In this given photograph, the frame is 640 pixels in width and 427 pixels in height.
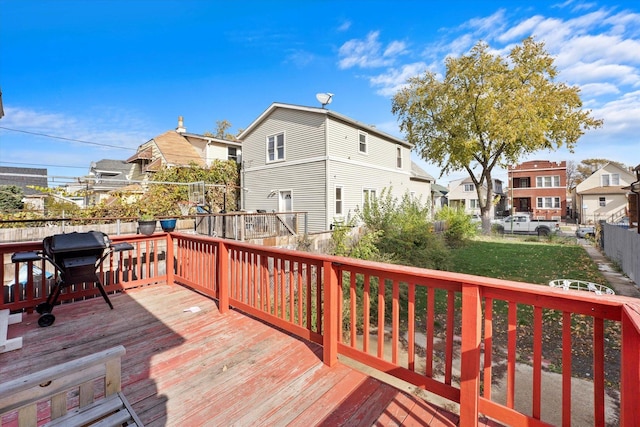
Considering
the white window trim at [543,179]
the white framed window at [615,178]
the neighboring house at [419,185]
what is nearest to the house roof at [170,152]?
the neighboring house at [419,185]

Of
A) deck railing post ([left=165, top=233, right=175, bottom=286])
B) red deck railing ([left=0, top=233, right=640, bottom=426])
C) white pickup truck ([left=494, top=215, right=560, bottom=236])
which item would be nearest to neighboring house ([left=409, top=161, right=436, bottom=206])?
white pickup truck ([left=494, top=215, right=560, bottom=236])

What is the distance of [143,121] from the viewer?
77.0ft

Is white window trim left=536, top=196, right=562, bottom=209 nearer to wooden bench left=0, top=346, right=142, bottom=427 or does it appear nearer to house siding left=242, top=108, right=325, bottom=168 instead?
house siding left=242, top=108, right=325, bottom=168

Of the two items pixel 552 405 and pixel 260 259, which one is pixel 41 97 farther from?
pixel 552 405

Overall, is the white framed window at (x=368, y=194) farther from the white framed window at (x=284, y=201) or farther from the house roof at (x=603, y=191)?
the house roof at (x=603, y=191)

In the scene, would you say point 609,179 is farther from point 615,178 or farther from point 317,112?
point 317,112

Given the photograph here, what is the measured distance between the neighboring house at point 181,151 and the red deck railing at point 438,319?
13.4m

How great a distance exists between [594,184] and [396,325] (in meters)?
41.6

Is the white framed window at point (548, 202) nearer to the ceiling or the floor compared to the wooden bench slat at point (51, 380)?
nearer to the ceiling

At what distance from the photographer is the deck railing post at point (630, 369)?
1.27 m

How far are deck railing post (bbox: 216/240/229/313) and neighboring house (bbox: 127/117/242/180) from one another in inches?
550

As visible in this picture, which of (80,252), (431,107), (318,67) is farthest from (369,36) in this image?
(80,252)

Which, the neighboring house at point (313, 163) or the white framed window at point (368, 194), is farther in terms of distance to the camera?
the white framed window at point (368, 194)

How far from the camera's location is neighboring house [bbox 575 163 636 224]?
96.4 ft
